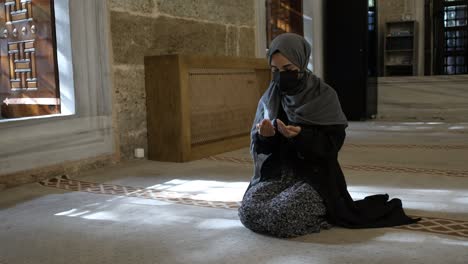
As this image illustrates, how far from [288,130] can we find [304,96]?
20 centimetres

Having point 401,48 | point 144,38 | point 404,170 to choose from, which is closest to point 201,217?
point 404,170

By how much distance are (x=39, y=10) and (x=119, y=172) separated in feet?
4.13

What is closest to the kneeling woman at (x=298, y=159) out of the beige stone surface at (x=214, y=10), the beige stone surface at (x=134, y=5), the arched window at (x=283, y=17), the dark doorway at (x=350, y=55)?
the beige stone surface at (x=134, y=5)

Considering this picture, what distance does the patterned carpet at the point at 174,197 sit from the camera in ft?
6.54

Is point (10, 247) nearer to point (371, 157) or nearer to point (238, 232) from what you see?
point (238, 232)

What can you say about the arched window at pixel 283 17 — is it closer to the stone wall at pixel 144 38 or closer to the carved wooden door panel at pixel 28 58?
the stone wall at pixel 144 38

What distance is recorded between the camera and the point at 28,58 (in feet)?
11.3

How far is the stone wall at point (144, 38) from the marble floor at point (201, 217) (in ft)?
1.16

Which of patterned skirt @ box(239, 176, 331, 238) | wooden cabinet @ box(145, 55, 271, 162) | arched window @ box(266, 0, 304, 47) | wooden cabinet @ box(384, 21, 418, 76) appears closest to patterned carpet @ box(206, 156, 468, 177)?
wooden cabinet @ box(145, 55, 271, 162)

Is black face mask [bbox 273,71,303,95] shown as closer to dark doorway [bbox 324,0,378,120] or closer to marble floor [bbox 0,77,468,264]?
marble floor [bbox 0,77,468,264]

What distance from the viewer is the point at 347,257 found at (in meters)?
1.69

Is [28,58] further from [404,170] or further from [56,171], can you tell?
[404,170]

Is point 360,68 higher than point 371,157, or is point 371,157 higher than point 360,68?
point 360,68

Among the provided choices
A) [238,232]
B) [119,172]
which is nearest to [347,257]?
[238,232]
